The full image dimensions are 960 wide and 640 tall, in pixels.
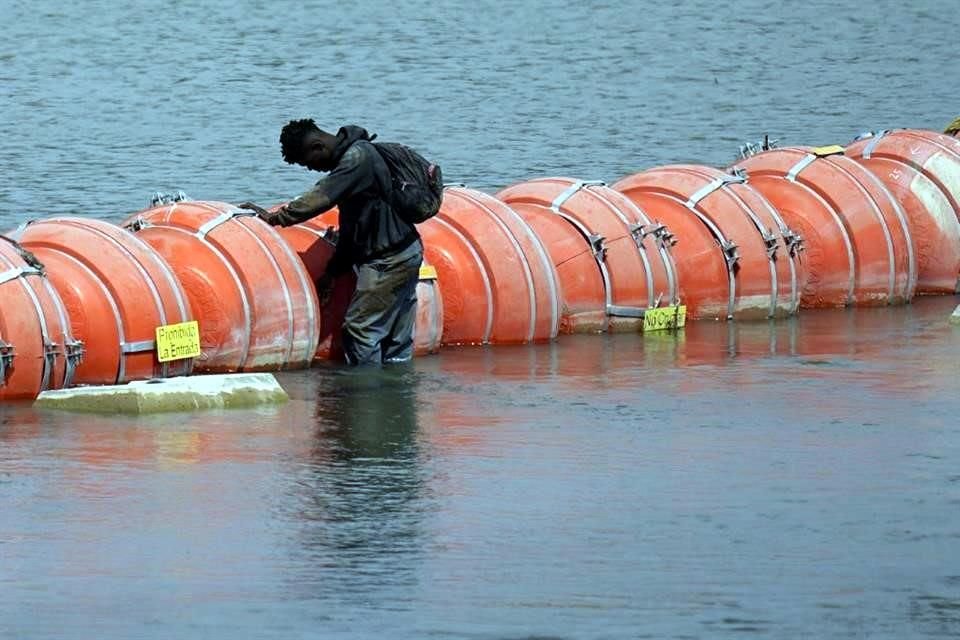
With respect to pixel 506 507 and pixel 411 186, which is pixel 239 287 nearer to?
pixel 411 186

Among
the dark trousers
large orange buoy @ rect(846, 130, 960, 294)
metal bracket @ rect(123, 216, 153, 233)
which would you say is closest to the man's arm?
the dark trousers

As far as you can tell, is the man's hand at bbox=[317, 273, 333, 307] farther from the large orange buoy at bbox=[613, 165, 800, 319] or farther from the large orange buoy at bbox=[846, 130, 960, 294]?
the large orange buoy at bbox=[846, 130, 960, 294]

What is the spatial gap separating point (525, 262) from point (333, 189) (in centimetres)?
190

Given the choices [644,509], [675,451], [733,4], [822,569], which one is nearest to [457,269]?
[675,451]

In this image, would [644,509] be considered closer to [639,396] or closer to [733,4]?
[639,396]

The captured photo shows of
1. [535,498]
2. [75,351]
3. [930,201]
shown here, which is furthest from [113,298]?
[930,201]

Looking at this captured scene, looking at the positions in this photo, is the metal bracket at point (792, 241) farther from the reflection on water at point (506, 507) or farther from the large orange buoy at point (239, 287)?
the large orange buoy at point (239, 287)

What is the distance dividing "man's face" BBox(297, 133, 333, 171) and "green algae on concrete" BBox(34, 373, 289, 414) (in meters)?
1.84

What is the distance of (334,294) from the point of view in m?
15.3

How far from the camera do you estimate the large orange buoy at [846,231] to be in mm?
18125

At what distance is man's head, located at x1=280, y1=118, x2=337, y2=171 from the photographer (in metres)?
14.9

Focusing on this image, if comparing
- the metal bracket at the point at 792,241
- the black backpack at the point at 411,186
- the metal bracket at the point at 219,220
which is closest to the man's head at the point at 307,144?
the black backpack at the point at 411,186

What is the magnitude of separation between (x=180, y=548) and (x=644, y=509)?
2276mm

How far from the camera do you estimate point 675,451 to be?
12.5m
